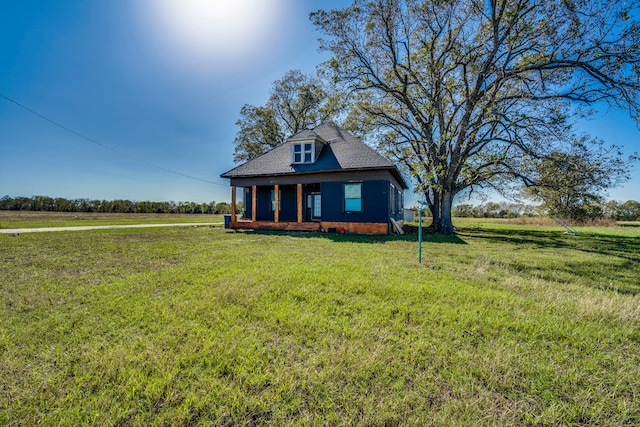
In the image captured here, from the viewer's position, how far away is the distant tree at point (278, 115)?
2555cm

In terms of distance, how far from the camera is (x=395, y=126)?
18203 mm

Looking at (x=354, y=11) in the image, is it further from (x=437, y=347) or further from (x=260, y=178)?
(x=437, y=347)

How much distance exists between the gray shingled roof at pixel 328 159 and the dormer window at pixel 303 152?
375 millimetres

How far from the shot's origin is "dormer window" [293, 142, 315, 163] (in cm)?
1483

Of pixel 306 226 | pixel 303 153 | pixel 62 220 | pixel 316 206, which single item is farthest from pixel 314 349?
pixel 62 220

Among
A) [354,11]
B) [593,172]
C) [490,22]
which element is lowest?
[593,172]

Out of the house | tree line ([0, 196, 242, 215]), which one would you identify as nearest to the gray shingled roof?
the house

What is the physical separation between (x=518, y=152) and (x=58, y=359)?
58.8ft

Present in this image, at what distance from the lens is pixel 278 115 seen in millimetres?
26828

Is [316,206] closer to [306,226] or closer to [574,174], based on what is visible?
[306,226]

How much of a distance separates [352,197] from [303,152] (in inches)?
158

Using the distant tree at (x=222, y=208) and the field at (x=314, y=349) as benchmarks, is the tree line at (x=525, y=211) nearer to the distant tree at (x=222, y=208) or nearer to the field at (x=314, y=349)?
the field at (x=314, y=349)

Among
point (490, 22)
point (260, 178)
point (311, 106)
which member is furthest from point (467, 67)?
point (311, 106)

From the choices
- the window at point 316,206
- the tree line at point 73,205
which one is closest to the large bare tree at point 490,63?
the window at point 316,206
